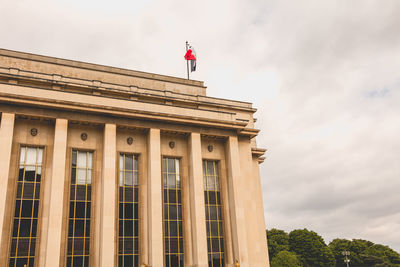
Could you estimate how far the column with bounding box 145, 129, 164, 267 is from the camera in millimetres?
30359

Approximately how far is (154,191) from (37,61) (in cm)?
1891

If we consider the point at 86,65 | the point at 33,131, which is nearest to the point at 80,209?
the point at 33,131

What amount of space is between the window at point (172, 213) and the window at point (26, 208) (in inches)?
423

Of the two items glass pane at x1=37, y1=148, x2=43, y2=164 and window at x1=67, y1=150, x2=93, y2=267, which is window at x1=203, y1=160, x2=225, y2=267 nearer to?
window at x1=67, y1=150, x2=93, y2=267

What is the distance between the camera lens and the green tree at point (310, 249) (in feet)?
274

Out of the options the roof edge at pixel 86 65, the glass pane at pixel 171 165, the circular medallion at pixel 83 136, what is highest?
the roof edge at pixel 86 65

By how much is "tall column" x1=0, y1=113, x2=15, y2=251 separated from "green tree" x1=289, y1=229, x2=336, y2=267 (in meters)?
72.4

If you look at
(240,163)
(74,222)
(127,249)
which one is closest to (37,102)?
(74,222)

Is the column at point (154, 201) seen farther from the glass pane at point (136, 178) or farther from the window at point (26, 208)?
the window at point (26, 208)

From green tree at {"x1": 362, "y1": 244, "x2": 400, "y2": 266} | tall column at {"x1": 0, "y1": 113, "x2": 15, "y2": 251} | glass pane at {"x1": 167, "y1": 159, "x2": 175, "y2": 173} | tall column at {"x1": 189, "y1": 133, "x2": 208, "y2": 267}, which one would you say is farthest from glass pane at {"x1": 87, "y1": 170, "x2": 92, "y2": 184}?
green tree at {"x1": 362, "y1": 244, "x2": 400, "y2": 266}

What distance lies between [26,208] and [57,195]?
259cm

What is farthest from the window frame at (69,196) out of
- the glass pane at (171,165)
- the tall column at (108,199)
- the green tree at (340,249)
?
the green tree at (340,249)

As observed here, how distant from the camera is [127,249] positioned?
100 ft

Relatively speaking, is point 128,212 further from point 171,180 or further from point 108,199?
point 171,180
